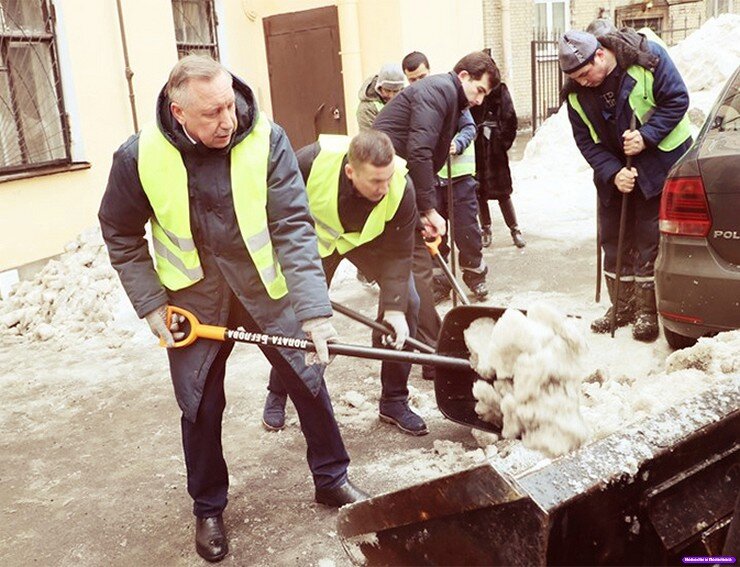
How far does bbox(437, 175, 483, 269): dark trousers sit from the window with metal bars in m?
4.46

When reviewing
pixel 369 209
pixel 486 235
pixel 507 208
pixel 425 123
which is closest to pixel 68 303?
pixel 425 123

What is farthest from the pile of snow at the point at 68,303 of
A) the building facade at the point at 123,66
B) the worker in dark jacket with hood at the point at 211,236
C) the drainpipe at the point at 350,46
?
the drainpipe at the point at 350,46

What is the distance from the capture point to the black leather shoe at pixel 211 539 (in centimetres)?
331

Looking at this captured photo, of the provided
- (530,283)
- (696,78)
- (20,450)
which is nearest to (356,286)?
(530,283)

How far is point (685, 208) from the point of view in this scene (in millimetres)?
4141

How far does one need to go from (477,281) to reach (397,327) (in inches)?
116

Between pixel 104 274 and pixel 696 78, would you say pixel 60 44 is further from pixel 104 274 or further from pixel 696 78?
pixel 696 78

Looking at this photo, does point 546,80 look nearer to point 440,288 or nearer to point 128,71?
point 128,71

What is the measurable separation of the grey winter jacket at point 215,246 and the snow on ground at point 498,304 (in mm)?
1053

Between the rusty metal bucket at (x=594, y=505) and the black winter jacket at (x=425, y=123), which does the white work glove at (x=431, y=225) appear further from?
the rusty metal bucket at (x=594, y=505)

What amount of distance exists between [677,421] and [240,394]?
364 centimetres

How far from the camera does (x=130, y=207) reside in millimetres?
3037

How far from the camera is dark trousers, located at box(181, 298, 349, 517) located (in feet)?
10.8

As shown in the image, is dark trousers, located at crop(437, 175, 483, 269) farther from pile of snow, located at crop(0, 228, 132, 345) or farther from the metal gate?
the metal gate
